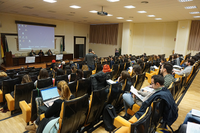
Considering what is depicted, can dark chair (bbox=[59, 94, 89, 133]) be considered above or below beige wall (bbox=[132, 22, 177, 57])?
below

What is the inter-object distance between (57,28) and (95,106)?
12633 mm

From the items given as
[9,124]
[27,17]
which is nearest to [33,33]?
[27,17]

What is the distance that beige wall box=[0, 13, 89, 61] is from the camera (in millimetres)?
10453

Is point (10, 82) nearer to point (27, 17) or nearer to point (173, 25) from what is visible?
point (27, 17)

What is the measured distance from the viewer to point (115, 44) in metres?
14.9

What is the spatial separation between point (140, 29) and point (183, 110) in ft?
36.3

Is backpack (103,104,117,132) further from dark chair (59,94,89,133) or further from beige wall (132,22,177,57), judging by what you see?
beige wall (132,22,177,57)

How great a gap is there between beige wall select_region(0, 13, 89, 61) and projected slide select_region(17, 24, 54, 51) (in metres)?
0.49

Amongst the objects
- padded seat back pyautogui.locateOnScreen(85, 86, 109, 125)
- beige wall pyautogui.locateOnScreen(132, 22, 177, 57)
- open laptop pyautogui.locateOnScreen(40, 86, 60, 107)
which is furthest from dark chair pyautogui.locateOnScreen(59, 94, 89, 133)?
beige wall pyautogui.locateOnScreen(132, 22, 177, 57)

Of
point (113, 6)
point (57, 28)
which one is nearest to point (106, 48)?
point (57, 28)

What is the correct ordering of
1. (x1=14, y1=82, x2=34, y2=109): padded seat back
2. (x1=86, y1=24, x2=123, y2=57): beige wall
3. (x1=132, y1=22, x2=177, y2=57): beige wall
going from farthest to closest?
(x1=86, y1=24, x2=123, y2=57): beige wall < (x1=132, y1=22, x2=177, y2=57): beige wall < (x1=14, y1=82, x2=34, y2=109): padded seat back

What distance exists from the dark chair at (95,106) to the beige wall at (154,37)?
1134cm

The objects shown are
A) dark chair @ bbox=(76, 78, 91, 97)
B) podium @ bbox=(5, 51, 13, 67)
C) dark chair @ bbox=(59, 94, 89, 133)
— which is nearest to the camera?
dark chair @ bbox=(59, 94, 89, 133)

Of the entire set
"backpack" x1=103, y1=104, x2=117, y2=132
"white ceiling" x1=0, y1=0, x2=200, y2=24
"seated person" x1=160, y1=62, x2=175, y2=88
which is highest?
"white ceiling" x1=0, y1=0, x2=200, y2=24
